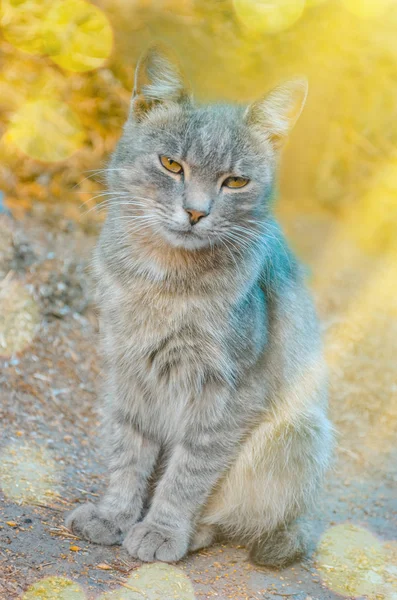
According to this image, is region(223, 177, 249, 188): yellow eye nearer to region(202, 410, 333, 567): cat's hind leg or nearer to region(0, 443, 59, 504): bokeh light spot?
region(202, 410, 333, 567): cat's hind leg

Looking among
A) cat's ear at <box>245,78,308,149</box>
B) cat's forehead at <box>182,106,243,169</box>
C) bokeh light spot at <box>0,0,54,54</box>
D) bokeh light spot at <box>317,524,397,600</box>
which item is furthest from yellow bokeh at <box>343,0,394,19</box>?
bokeh light spot at <box>317,524,397,600</box>

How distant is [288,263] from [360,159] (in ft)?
14.1

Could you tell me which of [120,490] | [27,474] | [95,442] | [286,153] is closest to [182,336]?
[120,490]

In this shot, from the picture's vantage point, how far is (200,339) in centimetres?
265

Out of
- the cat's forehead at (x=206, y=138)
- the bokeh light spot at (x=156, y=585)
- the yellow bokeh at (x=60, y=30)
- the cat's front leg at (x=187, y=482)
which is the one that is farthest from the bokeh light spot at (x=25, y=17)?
the bokeh light spot at (x=156, y=585)

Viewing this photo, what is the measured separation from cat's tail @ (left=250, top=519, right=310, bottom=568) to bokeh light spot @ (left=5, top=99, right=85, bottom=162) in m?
3.91

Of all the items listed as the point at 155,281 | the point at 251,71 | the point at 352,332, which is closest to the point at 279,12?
the point at 251,71

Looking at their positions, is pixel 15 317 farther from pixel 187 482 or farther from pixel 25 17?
pixel 25 17

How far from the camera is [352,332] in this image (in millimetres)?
5375

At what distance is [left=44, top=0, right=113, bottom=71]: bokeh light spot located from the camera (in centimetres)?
591

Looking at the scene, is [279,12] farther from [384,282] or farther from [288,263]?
[288,263]

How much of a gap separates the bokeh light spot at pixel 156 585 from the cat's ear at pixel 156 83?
172 centimetres

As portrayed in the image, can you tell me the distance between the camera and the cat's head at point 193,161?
8.34ft

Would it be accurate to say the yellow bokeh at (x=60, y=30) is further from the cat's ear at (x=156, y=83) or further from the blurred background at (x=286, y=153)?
the cat's ear at (x=156, y=83)
